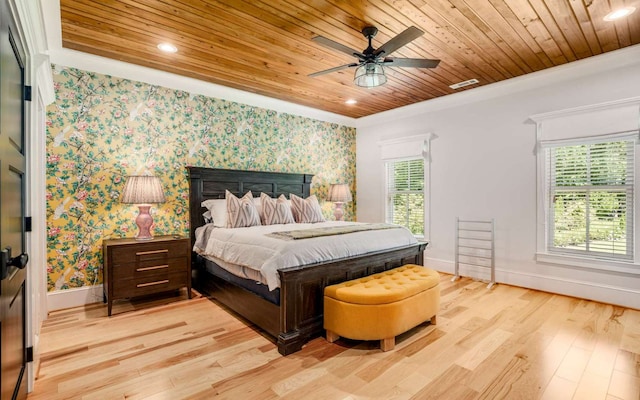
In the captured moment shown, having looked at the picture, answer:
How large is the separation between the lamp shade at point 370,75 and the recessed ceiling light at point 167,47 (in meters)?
1.87

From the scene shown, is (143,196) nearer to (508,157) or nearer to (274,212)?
(274,212)

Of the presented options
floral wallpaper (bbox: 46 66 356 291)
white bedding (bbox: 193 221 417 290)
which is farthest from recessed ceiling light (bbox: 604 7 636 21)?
floral wallpaper (bbox: 46 66 356 291)

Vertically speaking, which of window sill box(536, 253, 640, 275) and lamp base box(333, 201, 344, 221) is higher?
lamp base box(333, 201, 344, 221)

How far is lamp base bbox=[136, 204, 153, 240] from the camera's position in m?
3.55

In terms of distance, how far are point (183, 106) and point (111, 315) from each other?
2.53m

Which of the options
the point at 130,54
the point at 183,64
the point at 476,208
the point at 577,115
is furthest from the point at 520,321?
the point at 130,54

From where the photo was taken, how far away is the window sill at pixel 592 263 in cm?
343

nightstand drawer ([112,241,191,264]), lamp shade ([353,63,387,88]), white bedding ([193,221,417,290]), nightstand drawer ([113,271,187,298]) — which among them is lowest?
nightstand drawer ([113,271,187,298])

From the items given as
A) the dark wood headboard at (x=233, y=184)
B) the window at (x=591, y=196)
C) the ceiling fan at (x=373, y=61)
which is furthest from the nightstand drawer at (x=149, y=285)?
the window at (x=591, y=196)

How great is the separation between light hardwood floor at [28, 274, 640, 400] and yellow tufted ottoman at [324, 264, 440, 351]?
14 centimetres

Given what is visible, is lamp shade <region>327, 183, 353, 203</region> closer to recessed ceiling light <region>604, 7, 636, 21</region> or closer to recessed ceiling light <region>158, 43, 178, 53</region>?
recessed ceiling light <region>158, 43, 178, 53</region>

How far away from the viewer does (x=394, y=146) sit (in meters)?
5.62

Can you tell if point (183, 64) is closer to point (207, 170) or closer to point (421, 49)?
point (207, 170)

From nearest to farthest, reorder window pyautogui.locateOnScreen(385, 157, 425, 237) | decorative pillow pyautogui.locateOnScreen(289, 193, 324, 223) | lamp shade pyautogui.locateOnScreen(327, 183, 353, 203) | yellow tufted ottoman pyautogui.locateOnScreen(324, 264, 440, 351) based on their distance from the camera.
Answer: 1. yellow tufted ottoman pyautogui.locateOnScreen(324, 264, 440, 351)
2. decorative pillow pyautogui.locateOnScreen(289, 193, 324, 223)
3. window pyautogui.locateOnScreen(385, 157, 425, 237)
4. lamp shade pyautogui.locateOnScreen(327, 183, 353, 203)
